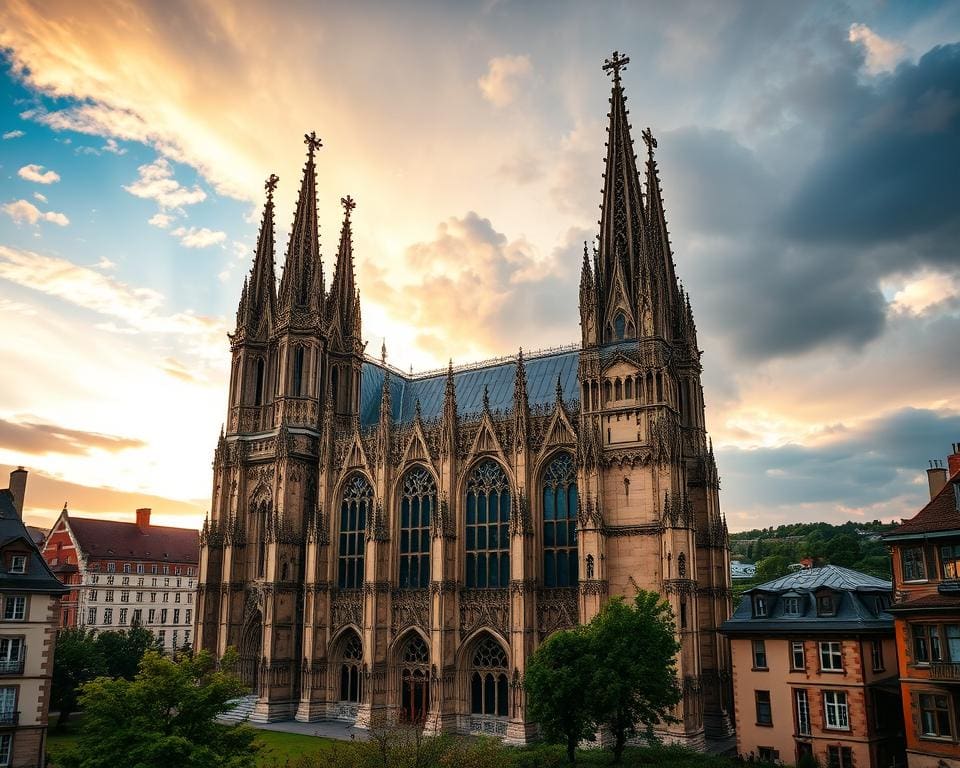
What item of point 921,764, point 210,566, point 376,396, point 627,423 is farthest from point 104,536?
point 921,764

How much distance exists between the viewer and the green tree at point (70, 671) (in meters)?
53.2

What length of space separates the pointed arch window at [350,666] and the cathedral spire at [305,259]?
25.7 meters

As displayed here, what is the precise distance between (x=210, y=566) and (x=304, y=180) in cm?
3363

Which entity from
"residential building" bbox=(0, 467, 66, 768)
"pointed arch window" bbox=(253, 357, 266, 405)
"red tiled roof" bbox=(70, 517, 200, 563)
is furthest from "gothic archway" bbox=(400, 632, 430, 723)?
"red tiled roof" bbox=(70, 517, 200, 563)

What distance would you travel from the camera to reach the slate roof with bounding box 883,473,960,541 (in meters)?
33.0

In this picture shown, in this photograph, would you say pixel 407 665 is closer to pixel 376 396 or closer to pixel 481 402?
pixel 481 402

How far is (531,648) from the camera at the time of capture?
46.8m

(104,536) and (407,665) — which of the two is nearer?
(407,665)

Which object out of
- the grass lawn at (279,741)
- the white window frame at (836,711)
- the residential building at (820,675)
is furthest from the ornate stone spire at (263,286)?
the white window frame at (836,711)

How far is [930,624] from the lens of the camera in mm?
32531

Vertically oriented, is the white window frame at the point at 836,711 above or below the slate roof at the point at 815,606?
below

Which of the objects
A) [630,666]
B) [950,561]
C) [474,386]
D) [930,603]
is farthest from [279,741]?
[950,561]

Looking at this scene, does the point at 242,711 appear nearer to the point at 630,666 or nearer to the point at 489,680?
the point at 489,680

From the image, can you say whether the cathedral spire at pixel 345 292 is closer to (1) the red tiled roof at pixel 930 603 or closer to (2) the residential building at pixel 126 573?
(2) the residential building at pixel 126 573
